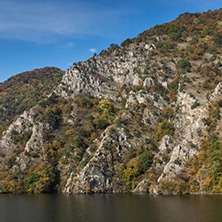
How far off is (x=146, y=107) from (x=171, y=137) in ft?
118

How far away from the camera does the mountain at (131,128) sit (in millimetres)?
101000

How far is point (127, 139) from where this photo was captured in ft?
406

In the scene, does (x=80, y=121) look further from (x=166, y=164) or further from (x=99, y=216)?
(x=99, y=216)

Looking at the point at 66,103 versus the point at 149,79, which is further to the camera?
the point at 66,103

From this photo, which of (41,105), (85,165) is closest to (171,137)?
(85,165)

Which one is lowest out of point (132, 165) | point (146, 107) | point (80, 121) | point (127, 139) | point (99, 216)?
point (99, 216)

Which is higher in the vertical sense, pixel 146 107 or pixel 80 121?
pixel 146 107

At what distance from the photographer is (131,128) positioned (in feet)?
433

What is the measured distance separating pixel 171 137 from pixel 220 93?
114ft

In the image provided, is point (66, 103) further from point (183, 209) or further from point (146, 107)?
point (183, 209)

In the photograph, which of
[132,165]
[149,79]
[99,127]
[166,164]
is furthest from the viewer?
[149,79]

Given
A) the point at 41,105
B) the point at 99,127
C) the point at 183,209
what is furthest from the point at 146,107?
the point at 183,209

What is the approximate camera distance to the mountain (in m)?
101

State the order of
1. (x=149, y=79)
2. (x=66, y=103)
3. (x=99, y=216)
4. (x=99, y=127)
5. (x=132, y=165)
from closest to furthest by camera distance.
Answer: (x=99, y=216) < (x=132, y=165) < (x=99, y=127) < (x=149, y=79) < (x=66, y=103)
